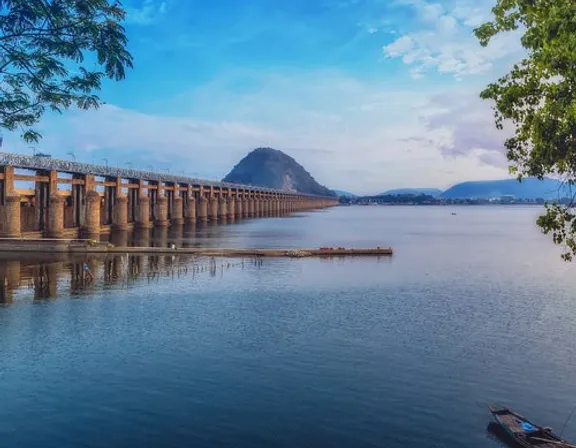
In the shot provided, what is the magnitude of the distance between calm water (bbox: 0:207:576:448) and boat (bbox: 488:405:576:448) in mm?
940

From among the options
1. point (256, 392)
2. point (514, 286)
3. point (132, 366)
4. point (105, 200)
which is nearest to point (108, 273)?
point (132, 366)

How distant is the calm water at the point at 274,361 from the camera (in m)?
25.0

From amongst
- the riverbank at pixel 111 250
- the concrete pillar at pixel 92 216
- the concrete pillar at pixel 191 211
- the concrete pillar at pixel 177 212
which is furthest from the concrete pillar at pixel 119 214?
the concrete pillar at pixel 191 211

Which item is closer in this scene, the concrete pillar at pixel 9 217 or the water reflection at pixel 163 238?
the concrete pillar at pixel 9 217

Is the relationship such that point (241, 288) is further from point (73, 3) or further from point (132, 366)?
point (73, 3)

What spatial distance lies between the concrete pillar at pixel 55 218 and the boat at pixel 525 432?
99103 millimetres

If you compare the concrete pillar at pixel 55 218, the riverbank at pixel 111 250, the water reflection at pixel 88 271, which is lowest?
the water reflection at pixel 88 271

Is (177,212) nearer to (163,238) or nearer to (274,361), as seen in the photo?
(163,238)

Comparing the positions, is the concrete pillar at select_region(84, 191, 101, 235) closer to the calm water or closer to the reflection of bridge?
the reflection of bridge

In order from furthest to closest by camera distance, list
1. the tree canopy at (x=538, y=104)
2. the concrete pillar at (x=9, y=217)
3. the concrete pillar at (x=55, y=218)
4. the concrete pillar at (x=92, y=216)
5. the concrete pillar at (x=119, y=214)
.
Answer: the concrete pillar at (x=119, y=214), the concrete pillar at (x=92, y=216), the concrete pillar at (x=55, y=218), the concrete pillar at (x=9, y=217), the tree canopy at (x=538, y=104)

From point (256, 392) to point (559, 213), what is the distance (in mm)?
17756

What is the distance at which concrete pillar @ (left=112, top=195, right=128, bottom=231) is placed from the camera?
13838 cm

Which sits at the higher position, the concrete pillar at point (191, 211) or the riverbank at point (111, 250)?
the concrete pillar at point (191, 211)

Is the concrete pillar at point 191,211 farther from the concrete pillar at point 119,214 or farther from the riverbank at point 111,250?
the riverbank at point 111,250
